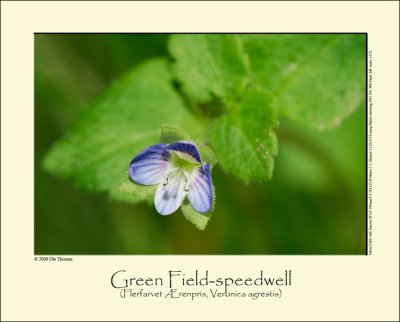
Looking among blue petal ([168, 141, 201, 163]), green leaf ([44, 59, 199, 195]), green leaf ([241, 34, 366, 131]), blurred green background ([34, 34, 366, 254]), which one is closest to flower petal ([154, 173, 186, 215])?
blue petal ([168, 141, 201, 163])

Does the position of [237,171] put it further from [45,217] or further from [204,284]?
[45,217]

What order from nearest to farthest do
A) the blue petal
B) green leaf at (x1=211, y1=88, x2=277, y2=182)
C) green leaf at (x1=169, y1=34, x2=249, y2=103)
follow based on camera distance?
the blue petal
green leaf at (x1=211, y1=88, x2=277, y2=182)
green leaf at (x1=169, y1=34, x2=249, y2=103)

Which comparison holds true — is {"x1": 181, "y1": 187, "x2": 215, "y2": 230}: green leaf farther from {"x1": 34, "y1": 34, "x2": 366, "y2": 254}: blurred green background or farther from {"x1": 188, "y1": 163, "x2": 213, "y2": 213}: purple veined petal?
{"x1": 34, "y1": 34, "x2": 366, "y2": 254}: blurred green background

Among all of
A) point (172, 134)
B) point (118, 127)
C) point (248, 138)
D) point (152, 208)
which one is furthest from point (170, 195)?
point (152, 208)

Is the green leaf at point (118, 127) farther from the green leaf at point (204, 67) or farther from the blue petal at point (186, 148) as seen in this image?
the blue petal at point (186, 148)

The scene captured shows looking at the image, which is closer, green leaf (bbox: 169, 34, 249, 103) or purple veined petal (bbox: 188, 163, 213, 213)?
purple veined petal (bbox: 188, 163, 213, 213)

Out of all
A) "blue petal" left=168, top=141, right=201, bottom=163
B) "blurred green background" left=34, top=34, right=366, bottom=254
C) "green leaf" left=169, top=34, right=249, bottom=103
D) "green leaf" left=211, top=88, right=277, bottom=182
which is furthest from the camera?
"blurred green background" left=34, top=34, right=366, bottom=254
